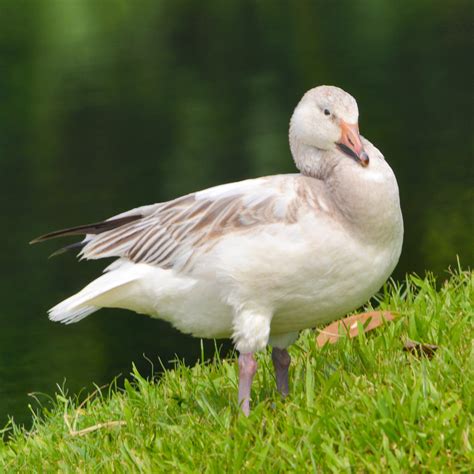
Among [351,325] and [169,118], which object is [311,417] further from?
[169,118]

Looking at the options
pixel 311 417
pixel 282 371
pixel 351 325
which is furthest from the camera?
pixel 351 325

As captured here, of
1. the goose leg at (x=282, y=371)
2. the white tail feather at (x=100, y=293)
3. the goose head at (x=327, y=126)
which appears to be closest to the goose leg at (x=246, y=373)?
the goose leg at (x=282, y=371)

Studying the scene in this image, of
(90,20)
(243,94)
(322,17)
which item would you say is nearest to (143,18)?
(90,20)

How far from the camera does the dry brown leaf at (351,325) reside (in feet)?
20.6

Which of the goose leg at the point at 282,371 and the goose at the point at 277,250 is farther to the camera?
the goose leg at the point at 282,371

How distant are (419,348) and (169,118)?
14.8m

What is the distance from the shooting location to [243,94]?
21.0m

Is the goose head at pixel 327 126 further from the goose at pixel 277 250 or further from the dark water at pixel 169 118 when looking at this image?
the dark water at pixel 169 118

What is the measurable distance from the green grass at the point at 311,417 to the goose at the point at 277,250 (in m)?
0.28

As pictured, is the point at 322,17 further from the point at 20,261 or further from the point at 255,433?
the point at 255,433

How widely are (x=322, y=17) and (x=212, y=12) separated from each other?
2.44 metres

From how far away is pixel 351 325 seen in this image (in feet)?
21.2

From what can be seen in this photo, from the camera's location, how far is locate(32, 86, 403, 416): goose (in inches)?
204

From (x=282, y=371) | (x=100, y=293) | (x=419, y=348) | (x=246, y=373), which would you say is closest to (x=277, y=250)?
(x=246, y=373)
